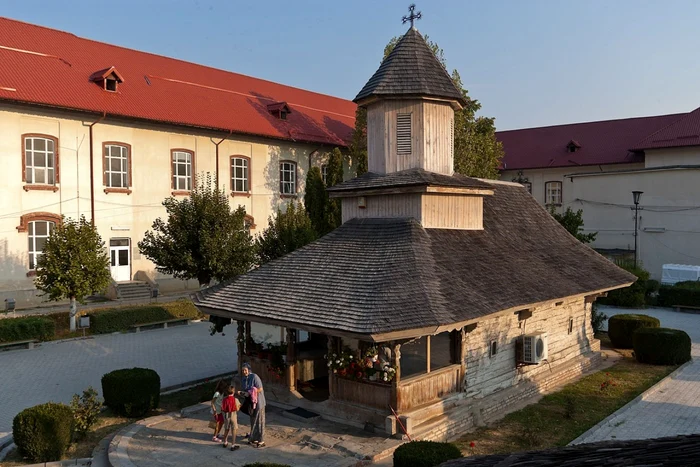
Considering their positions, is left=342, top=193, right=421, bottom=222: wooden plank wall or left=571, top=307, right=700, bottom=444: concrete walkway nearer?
left=571, top=307, right=700, bottom=444: concrete walkway

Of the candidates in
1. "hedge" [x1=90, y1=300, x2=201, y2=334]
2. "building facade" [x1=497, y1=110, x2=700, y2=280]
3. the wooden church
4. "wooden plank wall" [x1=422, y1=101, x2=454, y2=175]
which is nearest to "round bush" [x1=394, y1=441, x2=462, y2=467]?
the wooden church

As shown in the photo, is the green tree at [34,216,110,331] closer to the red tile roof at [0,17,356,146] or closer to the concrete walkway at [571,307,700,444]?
the red tile roof at [0,17,356,146]

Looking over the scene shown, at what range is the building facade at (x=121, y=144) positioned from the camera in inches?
987

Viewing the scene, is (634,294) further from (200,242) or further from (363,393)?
(363,393)

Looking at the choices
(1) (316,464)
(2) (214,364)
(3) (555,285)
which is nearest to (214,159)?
(2) (214,364)

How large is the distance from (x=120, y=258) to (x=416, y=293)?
22086 mm

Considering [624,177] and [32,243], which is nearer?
[32,243]

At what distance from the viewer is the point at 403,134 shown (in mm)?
14984

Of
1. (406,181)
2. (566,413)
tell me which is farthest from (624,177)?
(566,413)

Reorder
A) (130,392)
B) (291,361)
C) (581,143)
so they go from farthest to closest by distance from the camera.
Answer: (581,143)
(130,392)
(291,361)

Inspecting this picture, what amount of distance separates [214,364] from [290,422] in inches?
279

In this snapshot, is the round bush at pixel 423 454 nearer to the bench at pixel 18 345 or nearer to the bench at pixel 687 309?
the bench at pixel 18 345

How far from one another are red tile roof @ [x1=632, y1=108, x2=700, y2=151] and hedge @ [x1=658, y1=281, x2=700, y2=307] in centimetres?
1160

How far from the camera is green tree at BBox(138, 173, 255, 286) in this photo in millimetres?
24031
